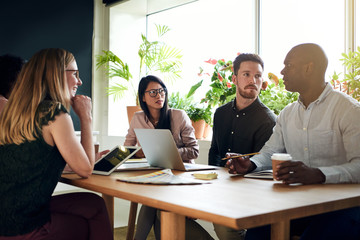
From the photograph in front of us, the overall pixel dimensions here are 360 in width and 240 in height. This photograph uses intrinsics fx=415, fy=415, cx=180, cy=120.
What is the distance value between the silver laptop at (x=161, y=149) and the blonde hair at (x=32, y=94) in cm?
56

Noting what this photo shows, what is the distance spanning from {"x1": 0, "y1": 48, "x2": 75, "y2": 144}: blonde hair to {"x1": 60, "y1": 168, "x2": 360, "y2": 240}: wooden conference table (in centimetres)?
36

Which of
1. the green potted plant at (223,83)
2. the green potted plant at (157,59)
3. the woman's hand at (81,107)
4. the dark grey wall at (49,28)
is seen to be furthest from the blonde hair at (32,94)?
the dark grey wall at (49,28)

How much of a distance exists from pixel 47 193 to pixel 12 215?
157 mm

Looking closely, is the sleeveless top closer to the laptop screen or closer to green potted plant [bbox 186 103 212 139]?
the laptop screen

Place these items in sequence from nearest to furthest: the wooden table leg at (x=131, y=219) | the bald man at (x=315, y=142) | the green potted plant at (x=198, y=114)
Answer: the bald man at (x=315, y=142) < the wooden table leg at (x=131, y=219) < the green potted plant at (x=198, y=114)

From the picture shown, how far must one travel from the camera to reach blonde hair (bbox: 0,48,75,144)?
168 cm

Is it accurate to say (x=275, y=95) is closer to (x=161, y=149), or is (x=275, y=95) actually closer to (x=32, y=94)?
(x=161, y=149)

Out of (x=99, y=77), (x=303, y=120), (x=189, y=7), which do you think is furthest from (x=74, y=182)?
(x=99, y=77)

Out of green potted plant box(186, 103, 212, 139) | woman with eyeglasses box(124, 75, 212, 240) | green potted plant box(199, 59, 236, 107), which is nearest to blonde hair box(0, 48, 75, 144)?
woman with eyeglasses box(124, 75, 212, 240)

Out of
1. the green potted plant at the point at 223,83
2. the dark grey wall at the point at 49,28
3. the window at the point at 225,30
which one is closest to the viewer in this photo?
the window at the point at 225,30

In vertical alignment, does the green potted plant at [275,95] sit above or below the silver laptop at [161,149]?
above

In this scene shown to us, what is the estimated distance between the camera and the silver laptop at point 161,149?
7.13ft

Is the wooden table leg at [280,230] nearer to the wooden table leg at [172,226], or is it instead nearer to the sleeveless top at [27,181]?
the wooden table leg at [172,226]

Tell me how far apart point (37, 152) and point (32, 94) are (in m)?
0.25
